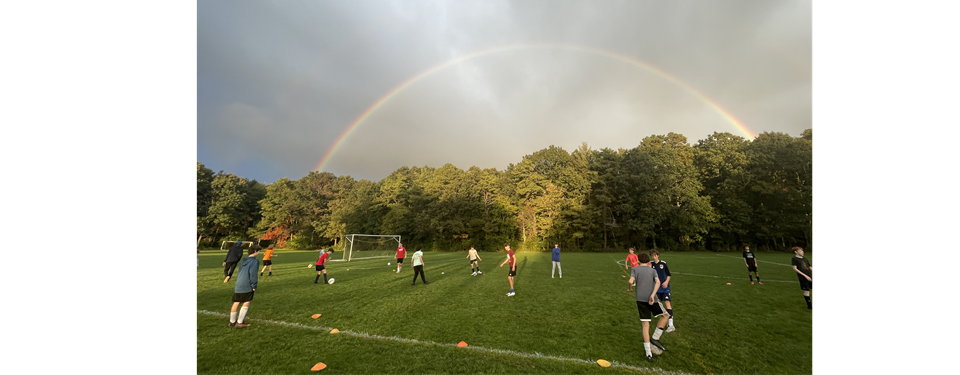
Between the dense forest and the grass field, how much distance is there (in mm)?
35016

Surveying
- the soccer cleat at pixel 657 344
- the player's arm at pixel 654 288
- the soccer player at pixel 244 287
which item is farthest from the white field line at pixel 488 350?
the player's arm at pixel 654 288

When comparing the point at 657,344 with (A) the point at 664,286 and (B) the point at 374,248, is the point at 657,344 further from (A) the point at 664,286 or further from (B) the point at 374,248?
(B) the point at 374,248

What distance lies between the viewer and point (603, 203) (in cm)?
4844

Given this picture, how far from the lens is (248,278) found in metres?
8.32

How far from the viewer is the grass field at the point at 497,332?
241 inches

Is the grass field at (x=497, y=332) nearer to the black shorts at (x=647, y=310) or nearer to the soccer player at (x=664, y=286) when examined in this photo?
the soccer player at (x=664, y=286)

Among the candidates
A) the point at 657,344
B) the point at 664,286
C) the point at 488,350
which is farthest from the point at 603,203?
the point at 488,350

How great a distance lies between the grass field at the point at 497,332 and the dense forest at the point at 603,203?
35.0 meters

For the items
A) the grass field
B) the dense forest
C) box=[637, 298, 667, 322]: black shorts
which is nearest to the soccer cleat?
the grass field

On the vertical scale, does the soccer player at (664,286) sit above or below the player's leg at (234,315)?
above

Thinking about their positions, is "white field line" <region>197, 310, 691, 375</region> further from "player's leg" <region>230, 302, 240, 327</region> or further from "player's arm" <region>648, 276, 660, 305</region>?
"player's arm" <region>648, 276, 660, 305</region>
